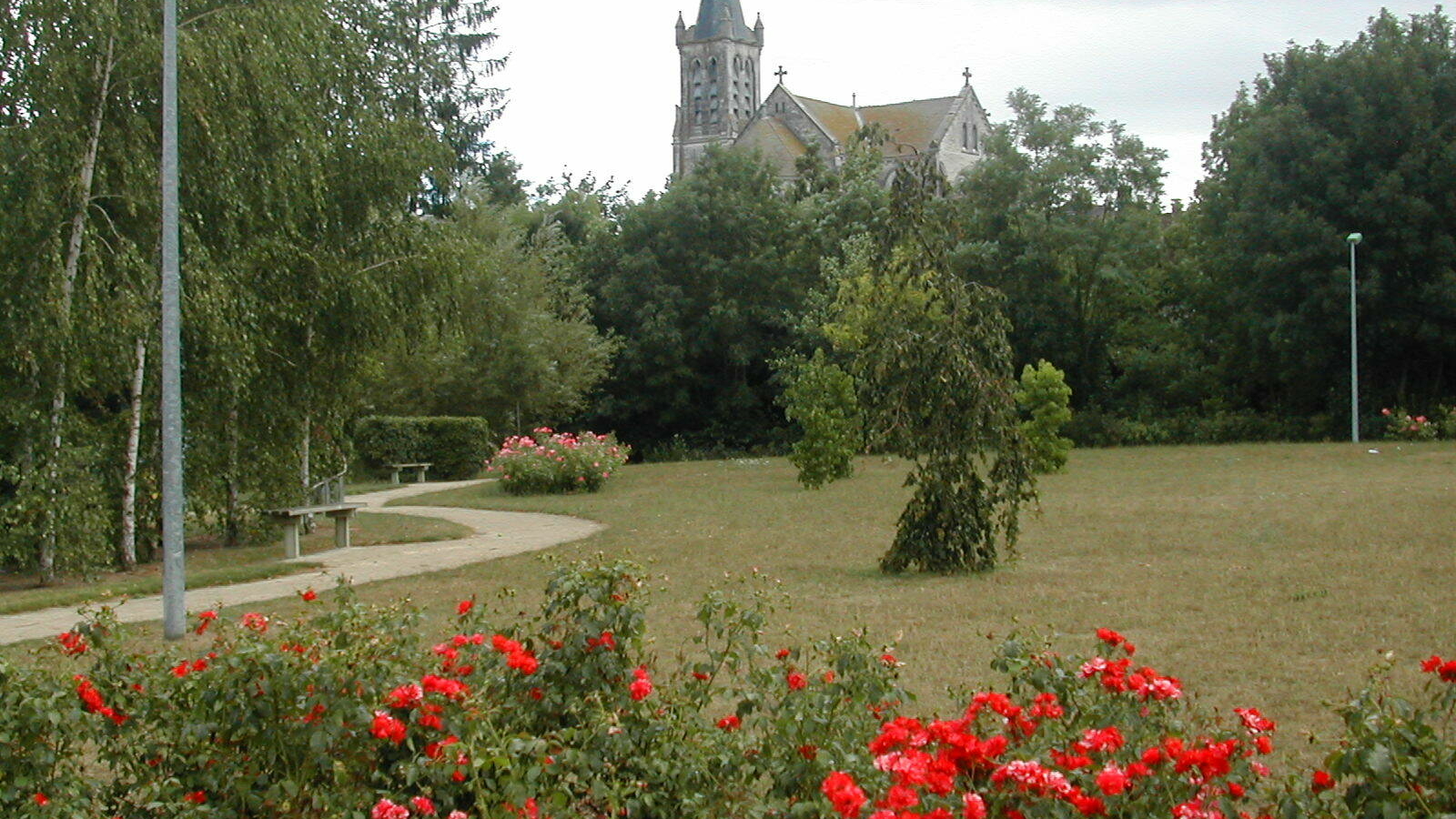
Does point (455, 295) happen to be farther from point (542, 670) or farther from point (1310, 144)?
point (1310, 144)

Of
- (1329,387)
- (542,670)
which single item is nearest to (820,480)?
(542,670)

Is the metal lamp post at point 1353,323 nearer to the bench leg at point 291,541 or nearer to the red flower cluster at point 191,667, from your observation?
the bench leg at point 291,541

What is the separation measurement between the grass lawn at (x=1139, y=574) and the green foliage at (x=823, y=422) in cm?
72

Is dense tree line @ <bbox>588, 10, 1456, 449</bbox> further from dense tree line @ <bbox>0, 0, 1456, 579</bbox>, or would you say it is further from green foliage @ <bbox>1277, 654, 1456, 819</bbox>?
green foliage @ <bbox>1277, 654, 1456, 819</bbox>

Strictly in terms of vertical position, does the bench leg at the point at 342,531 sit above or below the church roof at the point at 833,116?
below

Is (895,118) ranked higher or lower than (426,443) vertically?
higher

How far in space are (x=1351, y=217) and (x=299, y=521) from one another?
1152 inches

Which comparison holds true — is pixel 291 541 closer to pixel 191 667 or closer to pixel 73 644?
pixel 73 644

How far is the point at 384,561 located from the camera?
559 inches

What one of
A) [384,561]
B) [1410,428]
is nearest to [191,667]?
[384,561]

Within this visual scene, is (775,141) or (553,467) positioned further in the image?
(775,141)

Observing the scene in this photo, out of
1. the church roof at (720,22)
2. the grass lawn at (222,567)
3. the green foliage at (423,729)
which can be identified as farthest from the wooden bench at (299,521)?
the church roof at (720,22)

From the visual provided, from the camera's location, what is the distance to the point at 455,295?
59.3 ft

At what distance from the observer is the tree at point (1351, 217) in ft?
112
